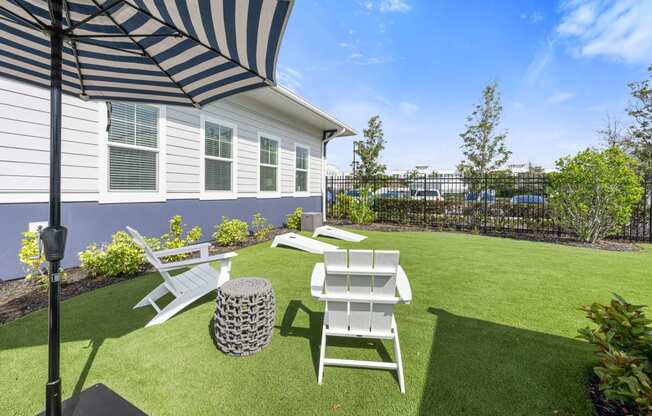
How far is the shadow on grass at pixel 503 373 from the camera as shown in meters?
1.79

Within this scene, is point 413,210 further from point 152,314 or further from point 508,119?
point 152,314

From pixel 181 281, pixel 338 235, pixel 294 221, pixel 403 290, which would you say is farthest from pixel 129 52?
pixel 294 221

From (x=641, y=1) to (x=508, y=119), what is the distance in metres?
6.68

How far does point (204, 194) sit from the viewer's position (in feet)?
21.0

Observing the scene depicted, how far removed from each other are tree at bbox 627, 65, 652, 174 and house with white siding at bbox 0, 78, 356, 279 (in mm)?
15261

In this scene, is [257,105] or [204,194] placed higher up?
[257,105]

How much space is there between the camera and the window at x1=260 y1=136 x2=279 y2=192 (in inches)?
321

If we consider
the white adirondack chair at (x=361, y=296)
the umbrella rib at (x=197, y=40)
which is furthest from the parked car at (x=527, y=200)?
the umbrella rib at (x=197, y=40)

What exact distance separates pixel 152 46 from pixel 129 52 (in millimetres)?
214

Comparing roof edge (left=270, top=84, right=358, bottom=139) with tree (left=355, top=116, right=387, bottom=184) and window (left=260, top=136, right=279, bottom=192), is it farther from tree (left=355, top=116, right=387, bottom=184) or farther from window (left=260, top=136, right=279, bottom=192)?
tree (left=355, top=116, right=387, bottom=184)

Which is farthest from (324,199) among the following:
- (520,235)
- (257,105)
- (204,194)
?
(520,235)

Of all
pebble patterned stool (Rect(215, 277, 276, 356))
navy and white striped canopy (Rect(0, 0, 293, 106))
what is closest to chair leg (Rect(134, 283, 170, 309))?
pebble patterned stool (Rect(215, 277, 276, 356))

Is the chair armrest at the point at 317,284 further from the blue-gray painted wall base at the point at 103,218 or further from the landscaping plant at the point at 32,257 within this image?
the blue-gray painted wall base at the point at 103,218

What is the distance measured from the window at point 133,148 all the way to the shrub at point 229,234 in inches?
A: 61.6
